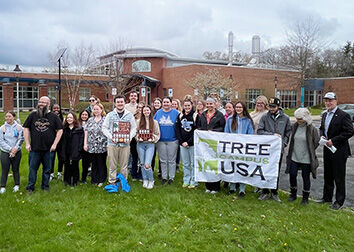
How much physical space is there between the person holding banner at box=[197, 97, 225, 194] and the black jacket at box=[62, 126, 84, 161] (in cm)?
282

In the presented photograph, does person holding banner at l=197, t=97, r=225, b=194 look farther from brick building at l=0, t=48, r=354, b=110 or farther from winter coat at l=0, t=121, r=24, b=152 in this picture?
brick building at l=0, t=48, r=354, b=110

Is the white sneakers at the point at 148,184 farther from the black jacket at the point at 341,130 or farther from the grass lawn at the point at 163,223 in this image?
the black jacket at the point at 341,130

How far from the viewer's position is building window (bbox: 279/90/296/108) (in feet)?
149

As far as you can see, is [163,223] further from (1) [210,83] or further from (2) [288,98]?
(2) [288,98]

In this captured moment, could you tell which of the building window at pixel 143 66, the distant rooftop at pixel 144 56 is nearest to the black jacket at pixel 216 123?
the distant rooftop at pixel 144 56

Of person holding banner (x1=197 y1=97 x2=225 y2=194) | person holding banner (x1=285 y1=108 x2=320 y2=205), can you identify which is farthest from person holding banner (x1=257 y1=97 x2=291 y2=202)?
person holding banner (x1=197 y1=97 x2=225 y2=194)

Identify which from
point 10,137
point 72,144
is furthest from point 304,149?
point 10,137

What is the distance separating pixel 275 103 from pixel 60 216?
4.61 m

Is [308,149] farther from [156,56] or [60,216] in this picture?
[156,56]

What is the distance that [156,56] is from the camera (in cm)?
4400

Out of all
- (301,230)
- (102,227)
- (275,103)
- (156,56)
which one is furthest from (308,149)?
(156,56)

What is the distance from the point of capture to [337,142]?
576cm

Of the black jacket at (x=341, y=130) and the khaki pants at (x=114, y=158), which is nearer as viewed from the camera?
the black jacket at (x=341, y=130)

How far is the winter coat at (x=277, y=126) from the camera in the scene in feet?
20.2
